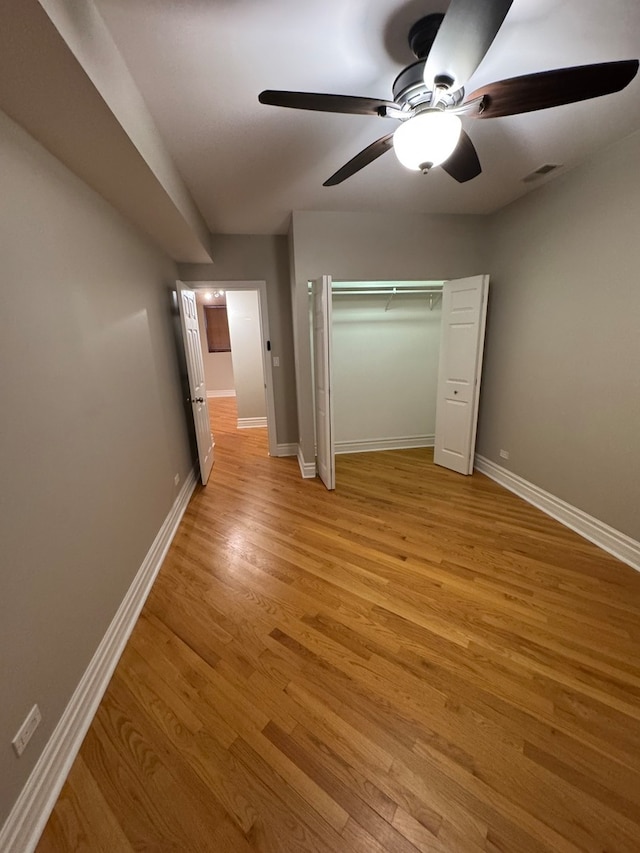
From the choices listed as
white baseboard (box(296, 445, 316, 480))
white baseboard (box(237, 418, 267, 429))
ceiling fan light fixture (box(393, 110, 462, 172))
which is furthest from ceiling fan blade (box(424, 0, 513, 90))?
white baseboard (box(237, 418, 267, 429))

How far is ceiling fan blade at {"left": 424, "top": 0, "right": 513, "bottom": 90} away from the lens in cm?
84

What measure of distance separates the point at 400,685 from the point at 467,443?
2487 millimetres

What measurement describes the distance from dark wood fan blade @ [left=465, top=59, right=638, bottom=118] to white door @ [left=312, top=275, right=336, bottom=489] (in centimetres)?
159

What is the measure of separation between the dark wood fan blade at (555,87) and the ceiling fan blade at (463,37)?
5.0 inches

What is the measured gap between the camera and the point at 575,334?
2.38 metres

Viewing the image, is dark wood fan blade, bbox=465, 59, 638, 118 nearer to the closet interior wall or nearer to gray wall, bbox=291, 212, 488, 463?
gray wall, bbox=291, 212, 488, 463

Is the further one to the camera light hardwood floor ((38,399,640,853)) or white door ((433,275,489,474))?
white door ((433,275,489,474))

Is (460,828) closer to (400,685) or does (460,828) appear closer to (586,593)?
(400,685)

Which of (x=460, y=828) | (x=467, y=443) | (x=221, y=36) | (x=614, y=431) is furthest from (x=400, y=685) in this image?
(x=221, y=36)

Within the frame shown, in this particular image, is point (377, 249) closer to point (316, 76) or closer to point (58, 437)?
point (316, 76)

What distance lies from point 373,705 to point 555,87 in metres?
2.43

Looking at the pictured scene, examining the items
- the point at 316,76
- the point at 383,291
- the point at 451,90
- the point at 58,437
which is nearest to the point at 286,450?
the point at 383,291

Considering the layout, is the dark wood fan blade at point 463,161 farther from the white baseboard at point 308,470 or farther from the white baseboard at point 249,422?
the white baseboard at point 249,422

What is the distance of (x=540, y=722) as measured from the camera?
48.3 inches
